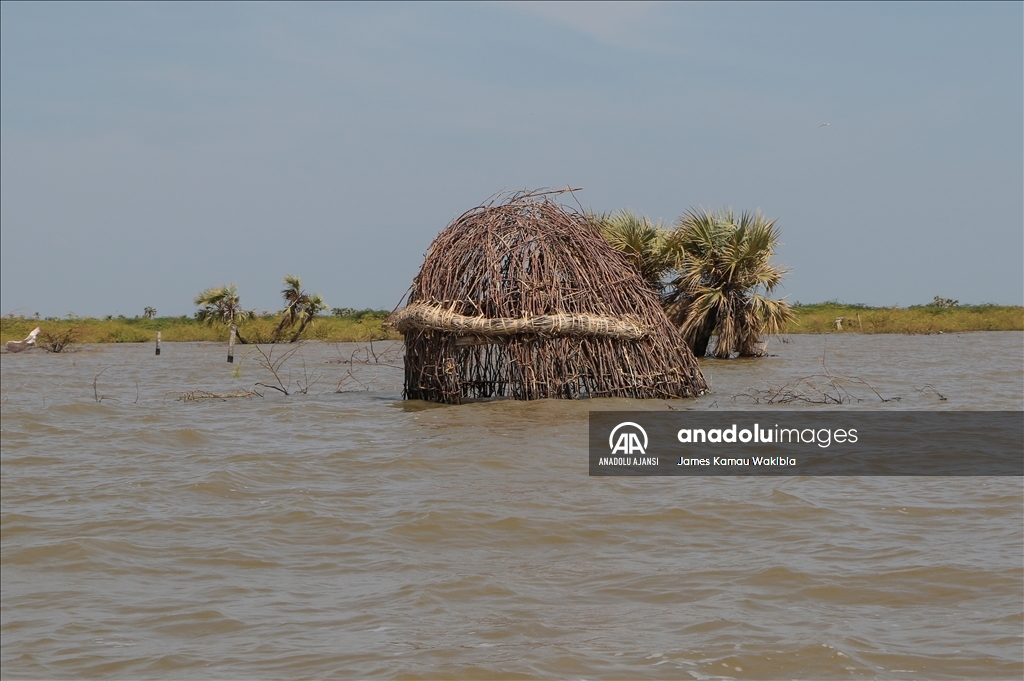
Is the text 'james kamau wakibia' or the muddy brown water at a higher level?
the text 'james kamau wakibia'

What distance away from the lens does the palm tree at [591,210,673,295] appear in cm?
2167

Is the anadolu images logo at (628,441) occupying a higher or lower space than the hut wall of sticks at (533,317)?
Answer: lower

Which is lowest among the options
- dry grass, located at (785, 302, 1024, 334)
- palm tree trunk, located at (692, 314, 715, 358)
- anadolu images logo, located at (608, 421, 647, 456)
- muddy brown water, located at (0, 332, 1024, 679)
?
muddy brown water, located at (0, 332, 1024, 679)

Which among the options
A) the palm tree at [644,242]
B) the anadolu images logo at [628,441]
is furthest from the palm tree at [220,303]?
the anadolu images logo at [628,441]

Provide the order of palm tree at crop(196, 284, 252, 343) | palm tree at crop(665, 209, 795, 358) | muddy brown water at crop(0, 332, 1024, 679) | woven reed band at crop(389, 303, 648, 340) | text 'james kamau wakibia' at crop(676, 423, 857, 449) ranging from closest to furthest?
muddy brown water at crop(0, 332, 1024, 679) → text 'james kamau wakibia' at crop(676, 423, 857, 449) → woven reed band at crop(389, 303, 648, 340) → palm tree at crop(665, 209, 795, 358) → palm tree at crop(196, 284, 252, 343)

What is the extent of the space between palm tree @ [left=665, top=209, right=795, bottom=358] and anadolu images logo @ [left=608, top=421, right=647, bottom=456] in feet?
39.8

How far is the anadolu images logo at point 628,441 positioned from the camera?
855 cm

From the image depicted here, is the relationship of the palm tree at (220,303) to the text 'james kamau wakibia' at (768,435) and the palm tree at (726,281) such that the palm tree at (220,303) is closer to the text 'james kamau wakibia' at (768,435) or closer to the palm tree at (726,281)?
the palm tree at (726,281)

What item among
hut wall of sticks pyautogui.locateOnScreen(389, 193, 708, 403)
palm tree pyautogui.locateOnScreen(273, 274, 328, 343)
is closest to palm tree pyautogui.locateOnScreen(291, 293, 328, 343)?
palm tree pyautogui.locateOnScreen(273, 274, 328, 343)

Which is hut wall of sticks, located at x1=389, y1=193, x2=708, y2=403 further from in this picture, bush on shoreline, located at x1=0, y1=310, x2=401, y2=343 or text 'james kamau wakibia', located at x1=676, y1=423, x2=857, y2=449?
bush on shoreline, located at x1=0, y1=310, x2=401, y2=343

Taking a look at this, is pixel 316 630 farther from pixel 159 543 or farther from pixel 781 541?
pixel 781 541

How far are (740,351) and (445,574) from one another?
17909 millimetres

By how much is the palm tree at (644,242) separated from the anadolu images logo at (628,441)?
12359 millimetres

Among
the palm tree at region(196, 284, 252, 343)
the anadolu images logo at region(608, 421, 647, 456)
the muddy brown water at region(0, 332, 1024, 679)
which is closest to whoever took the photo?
the muddy brown water at region(0, 332, 1024, 679)
